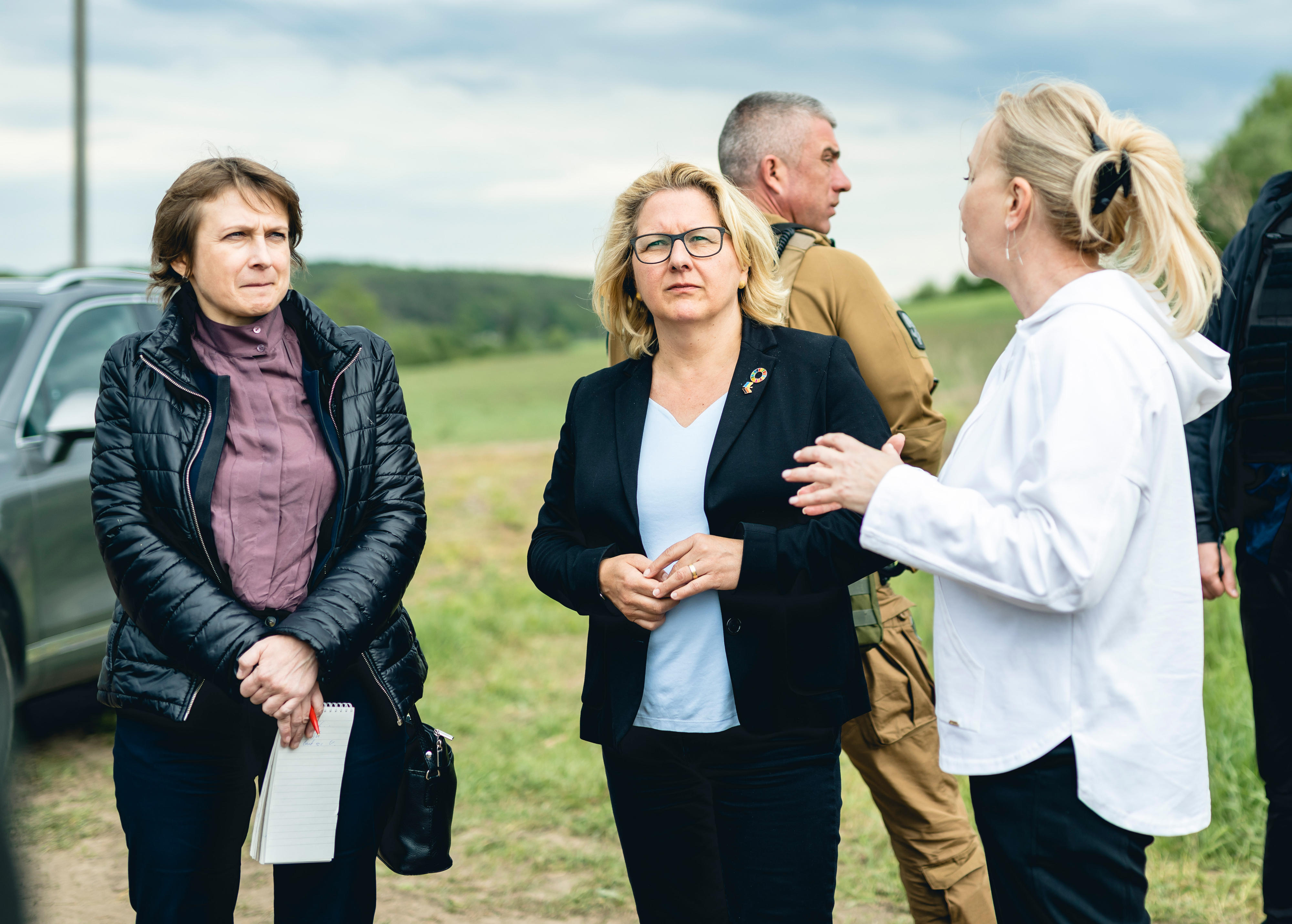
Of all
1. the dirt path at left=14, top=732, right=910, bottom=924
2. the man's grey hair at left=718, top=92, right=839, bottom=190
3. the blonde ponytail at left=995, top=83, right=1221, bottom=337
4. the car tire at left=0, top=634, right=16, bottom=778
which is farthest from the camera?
the car tire at left=0, top=634, right=16, bottom=778

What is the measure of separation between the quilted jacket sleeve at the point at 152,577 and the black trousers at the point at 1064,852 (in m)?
1.53

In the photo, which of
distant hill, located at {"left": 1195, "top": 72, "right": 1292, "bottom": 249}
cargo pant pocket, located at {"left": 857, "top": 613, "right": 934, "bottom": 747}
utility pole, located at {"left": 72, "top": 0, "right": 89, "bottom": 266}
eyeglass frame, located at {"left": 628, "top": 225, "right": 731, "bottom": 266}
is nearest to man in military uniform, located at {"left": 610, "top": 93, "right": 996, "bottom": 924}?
cargo pant pocket, located at {"left": 857, "top": 613, "right": 934, "bottom": 747}

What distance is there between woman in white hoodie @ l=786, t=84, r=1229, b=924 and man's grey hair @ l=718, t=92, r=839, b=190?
1.35m

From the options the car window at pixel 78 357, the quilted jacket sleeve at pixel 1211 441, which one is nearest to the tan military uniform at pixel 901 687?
the quilted jacket sleeve at pixel 1211 441

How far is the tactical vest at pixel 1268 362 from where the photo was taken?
9.76 ft

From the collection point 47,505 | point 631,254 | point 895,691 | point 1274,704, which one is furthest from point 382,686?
point 47,505

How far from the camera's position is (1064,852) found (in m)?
1.86

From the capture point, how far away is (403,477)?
2555mm

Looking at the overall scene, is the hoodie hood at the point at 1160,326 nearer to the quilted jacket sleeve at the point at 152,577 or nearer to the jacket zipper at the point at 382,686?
the jacket zipper at the point at 382,686

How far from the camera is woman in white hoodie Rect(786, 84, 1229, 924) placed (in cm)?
178

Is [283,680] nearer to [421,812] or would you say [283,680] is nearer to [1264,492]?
[421,812]

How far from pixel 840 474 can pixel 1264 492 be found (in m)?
1.72

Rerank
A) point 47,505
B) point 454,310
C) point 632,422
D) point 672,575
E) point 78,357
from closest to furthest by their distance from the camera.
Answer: point 672,575
point 632,422
point 47,505
point 78,357
point 454,310

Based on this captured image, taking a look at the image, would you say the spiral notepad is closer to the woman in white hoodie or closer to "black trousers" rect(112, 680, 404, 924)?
"black trousers" rect(112, 680, 404, 924)
